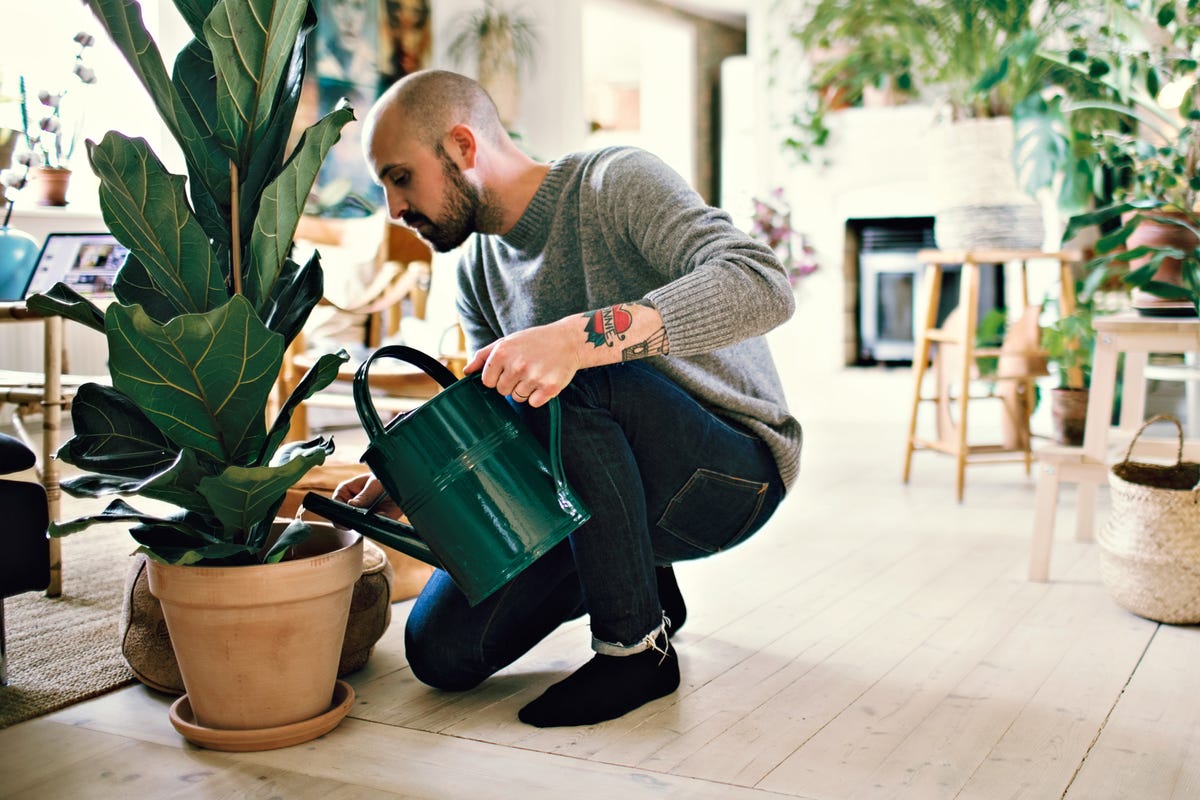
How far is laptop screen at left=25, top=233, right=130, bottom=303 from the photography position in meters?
2.38

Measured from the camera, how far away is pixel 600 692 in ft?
4.87

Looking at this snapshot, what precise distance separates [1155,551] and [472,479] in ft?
4.22

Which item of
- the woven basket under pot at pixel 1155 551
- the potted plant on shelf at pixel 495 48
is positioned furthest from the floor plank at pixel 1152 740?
the potted plant on shelf at pixel 495 48

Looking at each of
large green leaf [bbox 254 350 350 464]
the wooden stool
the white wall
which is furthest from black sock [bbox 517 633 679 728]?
the white wall

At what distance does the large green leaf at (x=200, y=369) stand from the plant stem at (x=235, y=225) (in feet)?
0.50

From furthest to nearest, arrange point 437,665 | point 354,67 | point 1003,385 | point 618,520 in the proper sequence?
point 354,67 → point 1003,385 → point 437,665 → point 618,520

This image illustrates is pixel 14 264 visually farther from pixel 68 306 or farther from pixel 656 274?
pixel 656 274

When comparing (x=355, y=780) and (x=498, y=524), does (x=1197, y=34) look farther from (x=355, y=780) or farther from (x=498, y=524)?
(x=355, y=780)

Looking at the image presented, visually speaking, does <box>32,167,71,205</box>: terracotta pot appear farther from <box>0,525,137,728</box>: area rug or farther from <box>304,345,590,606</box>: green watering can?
<box>304,345,590,606</box>: green watering can

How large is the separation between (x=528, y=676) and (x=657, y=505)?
355 mm

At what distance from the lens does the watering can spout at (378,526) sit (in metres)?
1.38

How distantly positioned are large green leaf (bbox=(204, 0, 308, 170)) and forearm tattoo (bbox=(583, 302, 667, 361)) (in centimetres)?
45

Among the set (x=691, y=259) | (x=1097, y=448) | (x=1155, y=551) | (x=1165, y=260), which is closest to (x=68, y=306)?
(x=691, y=259)

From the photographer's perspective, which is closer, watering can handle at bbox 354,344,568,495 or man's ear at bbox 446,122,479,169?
watering can handle at bbox 354,344,568,495
